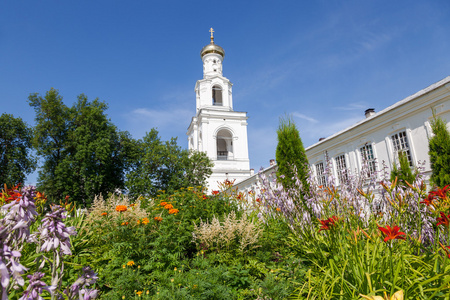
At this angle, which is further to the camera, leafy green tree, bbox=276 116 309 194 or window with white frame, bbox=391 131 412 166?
window with white frame, bbox=391 131 412 166

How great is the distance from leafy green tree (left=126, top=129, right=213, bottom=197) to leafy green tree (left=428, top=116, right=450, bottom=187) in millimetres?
17812

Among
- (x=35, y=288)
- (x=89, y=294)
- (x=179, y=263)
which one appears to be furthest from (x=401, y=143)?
(x=35, y=288)

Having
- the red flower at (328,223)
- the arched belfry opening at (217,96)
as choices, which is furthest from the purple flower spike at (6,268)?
the arched belfry opening at (217,96)

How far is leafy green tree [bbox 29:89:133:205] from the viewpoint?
21812 mm

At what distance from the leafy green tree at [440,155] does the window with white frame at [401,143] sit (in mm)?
3285

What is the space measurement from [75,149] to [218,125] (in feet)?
53.5

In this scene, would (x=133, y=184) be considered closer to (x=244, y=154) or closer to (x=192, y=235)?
(x=244, y=154)

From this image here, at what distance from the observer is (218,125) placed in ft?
110

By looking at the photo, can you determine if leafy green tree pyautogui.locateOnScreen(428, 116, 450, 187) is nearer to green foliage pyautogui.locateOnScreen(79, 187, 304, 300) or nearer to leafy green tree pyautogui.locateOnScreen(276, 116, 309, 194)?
leafy green tree pyautogui.locateOnScreen(276, 116, 309, 194)

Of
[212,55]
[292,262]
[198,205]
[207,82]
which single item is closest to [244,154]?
[207,82]

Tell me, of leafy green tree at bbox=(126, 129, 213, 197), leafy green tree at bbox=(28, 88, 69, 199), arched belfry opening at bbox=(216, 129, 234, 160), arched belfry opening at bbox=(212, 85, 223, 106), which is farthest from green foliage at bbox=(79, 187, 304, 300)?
arched belfry opening at bbox=(212, 85, 223, 106)

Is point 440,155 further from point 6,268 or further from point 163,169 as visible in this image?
point 163,169

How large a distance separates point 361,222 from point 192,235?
9.61ft

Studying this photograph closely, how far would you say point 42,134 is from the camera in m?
23.0
